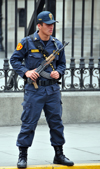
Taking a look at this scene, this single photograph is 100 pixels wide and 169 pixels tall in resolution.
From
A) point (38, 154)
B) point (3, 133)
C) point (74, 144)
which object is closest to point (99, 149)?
point (74, 144)

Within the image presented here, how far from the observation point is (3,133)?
25.0 ft

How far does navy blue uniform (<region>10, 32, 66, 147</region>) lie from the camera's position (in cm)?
531

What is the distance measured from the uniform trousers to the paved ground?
49 centimetres

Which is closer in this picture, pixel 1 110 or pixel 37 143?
pixel 37 143

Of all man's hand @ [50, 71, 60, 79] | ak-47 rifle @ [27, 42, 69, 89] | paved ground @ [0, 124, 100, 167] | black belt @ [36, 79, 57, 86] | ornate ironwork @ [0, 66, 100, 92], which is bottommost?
paved ground @ [0, 124, 100, 167]

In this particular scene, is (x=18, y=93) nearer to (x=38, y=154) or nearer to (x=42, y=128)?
(x=42, y=128)

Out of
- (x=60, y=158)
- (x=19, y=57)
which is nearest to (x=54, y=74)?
(x=19, y=57)

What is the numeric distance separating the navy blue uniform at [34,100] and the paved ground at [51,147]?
1.62 feet

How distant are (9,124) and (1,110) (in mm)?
316

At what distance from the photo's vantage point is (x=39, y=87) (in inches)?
210

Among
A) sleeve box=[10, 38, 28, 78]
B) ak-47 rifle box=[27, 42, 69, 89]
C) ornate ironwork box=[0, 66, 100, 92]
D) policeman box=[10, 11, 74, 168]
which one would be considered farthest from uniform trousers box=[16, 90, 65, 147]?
ornate ironwork box=[0, 66, 100, 92]

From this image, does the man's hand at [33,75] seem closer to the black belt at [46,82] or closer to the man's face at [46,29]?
the black belt at [46,82]

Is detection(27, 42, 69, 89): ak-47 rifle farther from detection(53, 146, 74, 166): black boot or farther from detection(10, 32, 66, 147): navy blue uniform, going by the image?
detection(53, 146, 74, 166): black boot

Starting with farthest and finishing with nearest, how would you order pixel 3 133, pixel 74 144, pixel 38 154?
pixel 3 133
pixel 74 144
pixel 38 154
